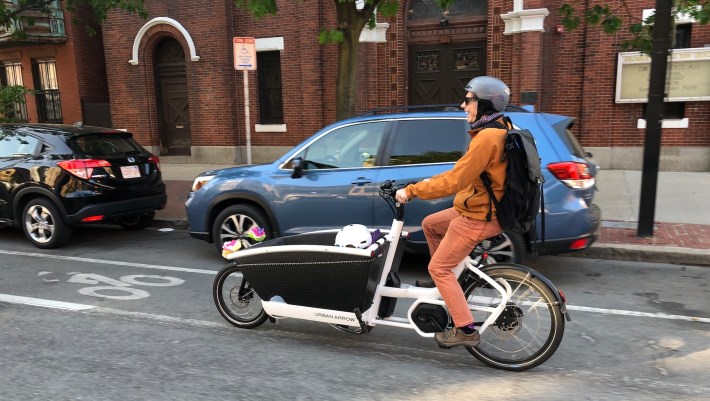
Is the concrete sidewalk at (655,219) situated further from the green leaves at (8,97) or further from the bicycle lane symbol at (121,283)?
the green leaves at (8,97)

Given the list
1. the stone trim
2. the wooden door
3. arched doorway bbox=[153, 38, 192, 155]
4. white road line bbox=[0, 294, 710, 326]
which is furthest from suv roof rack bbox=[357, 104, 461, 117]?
arched doorway bbox=[153, 38, 192, 155]

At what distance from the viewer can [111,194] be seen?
7.26 metres

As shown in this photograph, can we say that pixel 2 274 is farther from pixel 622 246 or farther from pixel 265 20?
pixel 265 20

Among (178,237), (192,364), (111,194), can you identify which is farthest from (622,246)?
(111,194)

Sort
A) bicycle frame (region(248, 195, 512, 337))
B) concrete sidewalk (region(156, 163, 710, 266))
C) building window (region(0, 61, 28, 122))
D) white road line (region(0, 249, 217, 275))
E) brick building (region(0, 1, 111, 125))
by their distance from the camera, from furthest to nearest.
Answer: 1. building window (region(0, 61, 28, 122))
2. brick building (region(0, 1, 111, 125))
3. concrete sidewalk (region(156, 163, 710, 266))
4. white road line (region(0, 249, 217, 275))
5. bicycle frame (region(248, 195, 512, 337))

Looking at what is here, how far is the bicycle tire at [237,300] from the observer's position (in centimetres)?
422

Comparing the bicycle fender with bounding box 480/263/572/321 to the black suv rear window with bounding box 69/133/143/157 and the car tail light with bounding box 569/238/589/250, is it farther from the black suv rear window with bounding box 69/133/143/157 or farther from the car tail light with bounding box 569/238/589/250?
the black suv rear window with bounding box 69/133/143/157

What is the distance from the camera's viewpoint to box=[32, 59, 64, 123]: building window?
18016mm

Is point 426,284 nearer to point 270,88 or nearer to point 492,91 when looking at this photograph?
point 492,91

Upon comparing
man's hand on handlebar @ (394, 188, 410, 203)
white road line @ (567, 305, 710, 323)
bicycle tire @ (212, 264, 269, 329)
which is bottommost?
white road line @ (567, 305, 710, 323)

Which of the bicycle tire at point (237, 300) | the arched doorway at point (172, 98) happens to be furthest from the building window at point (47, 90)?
the bicycle tire at point (237, 300)

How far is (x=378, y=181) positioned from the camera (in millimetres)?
5438

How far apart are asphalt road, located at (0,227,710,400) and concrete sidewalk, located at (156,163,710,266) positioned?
51cm

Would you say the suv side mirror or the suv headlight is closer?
the suv side mirror
